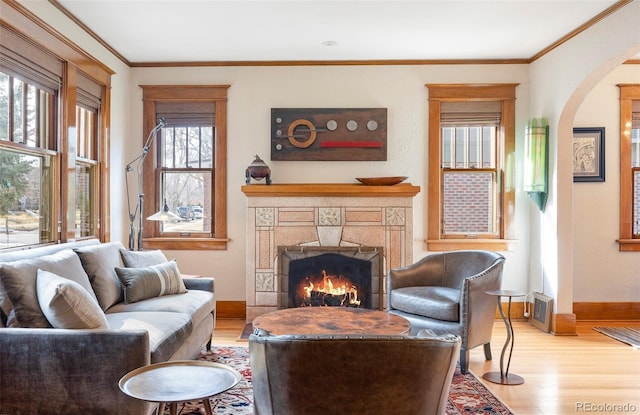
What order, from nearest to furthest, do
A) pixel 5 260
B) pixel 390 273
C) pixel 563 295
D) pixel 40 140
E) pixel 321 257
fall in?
pixel 5 260
pixel 40 140
pixel 390 273
pixel 563 295
pixel 321 257

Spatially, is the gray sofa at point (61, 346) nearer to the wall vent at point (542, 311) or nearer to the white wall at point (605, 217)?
the wall vent at point (542, 311)

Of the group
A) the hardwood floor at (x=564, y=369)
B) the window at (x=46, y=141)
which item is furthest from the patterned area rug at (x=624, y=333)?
the window at (x=46, y=141)

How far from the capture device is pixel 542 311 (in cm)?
458

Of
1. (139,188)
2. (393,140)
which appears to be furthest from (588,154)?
(139,188)

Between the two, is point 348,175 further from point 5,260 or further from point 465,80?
point 5,260

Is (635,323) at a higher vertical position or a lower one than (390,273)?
lower

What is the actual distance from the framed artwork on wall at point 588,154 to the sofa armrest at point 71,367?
4.65m

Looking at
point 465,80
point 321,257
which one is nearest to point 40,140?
point 321,257

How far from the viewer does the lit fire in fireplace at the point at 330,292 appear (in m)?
4.70

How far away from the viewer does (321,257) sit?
15.6 feet

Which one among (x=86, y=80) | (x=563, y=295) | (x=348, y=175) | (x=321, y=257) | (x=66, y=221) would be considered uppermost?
(x=86, y=80)

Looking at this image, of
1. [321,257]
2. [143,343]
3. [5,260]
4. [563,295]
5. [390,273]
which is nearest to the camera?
[143,343]

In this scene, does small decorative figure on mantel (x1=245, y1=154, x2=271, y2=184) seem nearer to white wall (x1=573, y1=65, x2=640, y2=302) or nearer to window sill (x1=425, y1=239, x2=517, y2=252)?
window sill (x1=425, y1=239, x2=517, y2=252)

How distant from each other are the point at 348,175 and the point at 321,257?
3.06ft
